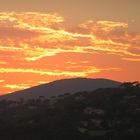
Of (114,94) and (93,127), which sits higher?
(114,94)

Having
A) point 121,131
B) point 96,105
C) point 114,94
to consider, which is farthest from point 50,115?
point 121,131

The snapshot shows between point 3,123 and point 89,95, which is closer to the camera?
point 3,123

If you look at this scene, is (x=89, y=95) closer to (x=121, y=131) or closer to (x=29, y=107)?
(x=29, y=107)

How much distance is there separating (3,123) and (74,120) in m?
16.2

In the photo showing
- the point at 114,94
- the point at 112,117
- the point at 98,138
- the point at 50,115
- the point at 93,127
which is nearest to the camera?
the point at 98,138

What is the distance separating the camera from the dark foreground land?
3863 inches

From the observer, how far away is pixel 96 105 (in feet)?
404

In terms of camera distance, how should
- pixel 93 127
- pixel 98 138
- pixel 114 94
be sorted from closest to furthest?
pixel 98 138, pixel 93 127, pixel 114 94

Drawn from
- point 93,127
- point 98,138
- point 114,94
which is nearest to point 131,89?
point 114,94

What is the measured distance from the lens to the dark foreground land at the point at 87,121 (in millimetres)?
98125

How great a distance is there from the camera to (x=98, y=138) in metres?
93.3

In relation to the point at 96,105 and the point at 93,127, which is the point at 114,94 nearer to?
the point at 96,105

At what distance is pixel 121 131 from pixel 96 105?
26.4 m

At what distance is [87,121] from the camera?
10844cm
